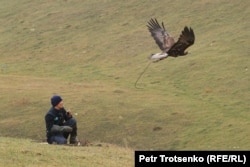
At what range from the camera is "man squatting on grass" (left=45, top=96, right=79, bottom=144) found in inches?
727

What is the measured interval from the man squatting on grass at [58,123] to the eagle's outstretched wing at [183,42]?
3464mm

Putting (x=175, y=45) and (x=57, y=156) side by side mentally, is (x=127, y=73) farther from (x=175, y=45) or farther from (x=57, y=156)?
(x=57, y=156)

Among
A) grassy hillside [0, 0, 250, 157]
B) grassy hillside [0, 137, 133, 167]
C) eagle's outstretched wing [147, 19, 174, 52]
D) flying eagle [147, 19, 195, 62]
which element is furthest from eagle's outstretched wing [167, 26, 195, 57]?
grassy hillside [0, 0, 250, 157]

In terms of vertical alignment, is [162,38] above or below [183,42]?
below

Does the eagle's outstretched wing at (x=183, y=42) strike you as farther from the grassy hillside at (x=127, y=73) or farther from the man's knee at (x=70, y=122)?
the grassy hillside at (x=127, y=73)

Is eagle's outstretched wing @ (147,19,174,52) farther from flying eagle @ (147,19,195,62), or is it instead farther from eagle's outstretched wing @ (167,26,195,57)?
eagle's outstretched wing @ (167,26,195,57)

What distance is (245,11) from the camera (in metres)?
46.2

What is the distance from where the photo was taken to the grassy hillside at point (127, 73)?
1102 inches

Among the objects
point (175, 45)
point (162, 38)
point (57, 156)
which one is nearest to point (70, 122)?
point (57, 156)

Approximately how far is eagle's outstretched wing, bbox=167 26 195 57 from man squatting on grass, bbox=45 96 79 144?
346 centimetres

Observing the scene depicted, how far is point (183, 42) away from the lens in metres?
16.4

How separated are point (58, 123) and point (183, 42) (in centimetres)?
436

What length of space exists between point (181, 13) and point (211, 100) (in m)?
17.9

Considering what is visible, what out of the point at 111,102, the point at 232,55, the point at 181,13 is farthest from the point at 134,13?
the point at 111,102
